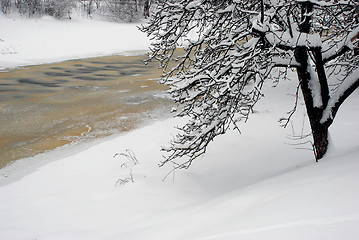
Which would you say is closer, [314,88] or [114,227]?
[114,227]

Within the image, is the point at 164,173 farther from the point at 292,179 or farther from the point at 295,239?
the point at 295,239

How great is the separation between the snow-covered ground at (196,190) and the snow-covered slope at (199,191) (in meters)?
0.02

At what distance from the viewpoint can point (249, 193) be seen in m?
4.00

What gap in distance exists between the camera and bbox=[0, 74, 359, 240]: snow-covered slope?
268cm

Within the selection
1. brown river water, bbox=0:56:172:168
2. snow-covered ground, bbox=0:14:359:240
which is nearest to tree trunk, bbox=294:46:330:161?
snow-covered ground, bbox=0:14:359:240

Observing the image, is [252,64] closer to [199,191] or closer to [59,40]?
[199,191]

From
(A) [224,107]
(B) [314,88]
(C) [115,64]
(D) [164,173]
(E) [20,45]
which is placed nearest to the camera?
(A) [224,107]

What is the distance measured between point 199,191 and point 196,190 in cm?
6

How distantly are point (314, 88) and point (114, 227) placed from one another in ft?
11.6

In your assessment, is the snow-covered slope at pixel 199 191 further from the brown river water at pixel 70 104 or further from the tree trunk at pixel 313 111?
the brown river water at pixel 70 104

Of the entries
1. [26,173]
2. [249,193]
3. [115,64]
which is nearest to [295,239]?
[249,193]

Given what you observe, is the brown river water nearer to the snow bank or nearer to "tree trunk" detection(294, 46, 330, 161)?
the snow bank

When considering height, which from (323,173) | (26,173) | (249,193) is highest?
(323,173)

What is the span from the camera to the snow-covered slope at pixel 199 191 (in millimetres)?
2682
